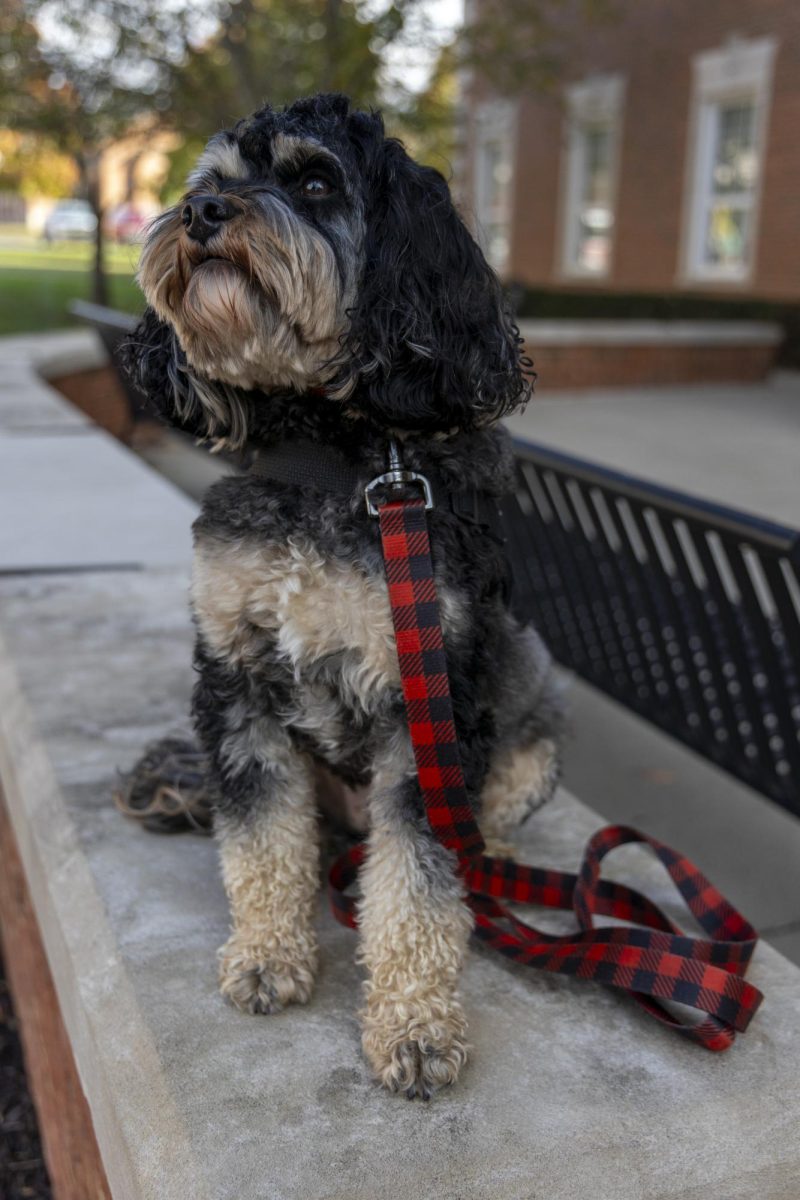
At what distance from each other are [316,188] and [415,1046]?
1.57 m

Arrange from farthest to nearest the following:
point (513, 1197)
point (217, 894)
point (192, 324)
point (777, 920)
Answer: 1. point (777, 920)
2. point (217, 894)
3. point (192, 324)
4. point (513, 1197)

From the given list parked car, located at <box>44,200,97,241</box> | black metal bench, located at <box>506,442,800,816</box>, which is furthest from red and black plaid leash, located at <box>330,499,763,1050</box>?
parked car, located at <box>44,200,97,241</box>

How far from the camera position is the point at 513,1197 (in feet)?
6.04

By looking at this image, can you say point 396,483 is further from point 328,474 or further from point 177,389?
point 177,389

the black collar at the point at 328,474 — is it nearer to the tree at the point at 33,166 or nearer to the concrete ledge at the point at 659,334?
the concrete ledge at the point at 659,334

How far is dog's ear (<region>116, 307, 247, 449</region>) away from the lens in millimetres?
2355

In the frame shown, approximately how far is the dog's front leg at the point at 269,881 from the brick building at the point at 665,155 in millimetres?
14305

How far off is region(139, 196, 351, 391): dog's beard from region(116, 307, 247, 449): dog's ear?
14cm

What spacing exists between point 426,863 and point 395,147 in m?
1.36

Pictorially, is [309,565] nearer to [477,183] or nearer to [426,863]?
[426,863]

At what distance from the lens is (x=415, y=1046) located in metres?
2.05

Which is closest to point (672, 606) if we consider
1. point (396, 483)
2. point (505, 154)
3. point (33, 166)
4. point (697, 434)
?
point (396, 483)

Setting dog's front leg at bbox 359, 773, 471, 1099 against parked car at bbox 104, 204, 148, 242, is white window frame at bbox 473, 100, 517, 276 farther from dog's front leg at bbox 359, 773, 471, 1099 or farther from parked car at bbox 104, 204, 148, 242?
dog's front leg at bbox 359, 773, 471, 1099

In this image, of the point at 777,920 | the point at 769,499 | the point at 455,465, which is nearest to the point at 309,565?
the point at 455,465
